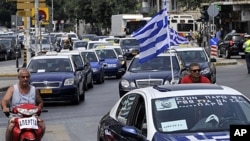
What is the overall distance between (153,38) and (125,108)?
22.8 ft

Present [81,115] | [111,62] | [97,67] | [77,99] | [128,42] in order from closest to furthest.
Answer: [81,115]
[77,99]
[97,67]
[111,62]
[128,42]

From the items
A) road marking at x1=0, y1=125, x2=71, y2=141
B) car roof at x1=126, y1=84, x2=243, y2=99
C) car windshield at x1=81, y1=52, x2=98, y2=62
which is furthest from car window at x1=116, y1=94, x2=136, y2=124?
car windshield at x1=81, y1=52, x2=98, y2=62

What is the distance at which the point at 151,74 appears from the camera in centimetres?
2005

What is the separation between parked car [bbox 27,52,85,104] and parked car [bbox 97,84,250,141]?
12.0 meters

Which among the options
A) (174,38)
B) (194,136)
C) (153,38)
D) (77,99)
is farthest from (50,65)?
(194,136)

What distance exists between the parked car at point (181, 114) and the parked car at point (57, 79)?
1202cm

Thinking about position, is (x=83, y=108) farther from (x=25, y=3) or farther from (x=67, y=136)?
(x=25, y=3)

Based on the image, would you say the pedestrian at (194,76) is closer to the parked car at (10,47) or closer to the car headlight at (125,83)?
the car headlight at (125,83)

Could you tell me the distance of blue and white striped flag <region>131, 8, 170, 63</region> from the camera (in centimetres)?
1588

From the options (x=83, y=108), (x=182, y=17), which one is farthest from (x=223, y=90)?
(x=182, y=17)

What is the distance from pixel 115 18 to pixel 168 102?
63.5 metres

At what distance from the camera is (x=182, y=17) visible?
203ft

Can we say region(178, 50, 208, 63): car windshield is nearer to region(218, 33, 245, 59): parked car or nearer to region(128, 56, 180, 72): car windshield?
region(128, 56, 180, 72): car windshield

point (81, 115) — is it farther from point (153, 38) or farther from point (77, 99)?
point (153, 38)
